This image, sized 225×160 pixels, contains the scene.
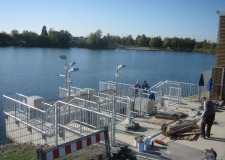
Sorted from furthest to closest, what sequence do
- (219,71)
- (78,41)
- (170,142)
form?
(78,41) → (219,71) → (170,142)

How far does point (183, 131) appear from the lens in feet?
36.7

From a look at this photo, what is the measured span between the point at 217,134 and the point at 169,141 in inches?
89.6

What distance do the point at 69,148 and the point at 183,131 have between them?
5638 mm

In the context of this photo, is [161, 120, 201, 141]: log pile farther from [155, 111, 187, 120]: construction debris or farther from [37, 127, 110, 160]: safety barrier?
[37, 127, 110, 160]: safety barrier

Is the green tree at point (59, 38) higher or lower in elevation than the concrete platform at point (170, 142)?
higher

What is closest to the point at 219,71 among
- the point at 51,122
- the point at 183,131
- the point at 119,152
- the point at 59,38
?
the point at 183,131

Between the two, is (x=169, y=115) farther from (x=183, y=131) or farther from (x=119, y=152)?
(x=119, y=152)

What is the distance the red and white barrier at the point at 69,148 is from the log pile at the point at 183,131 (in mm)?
3765

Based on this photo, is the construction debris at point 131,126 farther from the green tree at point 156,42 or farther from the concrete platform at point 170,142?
the green tree at point 156,42

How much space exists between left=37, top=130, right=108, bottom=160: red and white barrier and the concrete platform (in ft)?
5.99

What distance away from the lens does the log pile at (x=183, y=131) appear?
10.9m

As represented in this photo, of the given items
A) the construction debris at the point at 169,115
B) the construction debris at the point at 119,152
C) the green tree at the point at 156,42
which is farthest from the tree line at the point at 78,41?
the construction debris at the point at 119,152

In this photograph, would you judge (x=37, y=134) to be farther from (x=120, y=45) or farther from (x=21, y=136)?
(x=120, y=45)

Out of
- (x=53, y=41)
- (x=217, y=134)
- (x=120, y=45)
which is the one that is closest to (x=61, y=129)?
(x=217, y=134)
